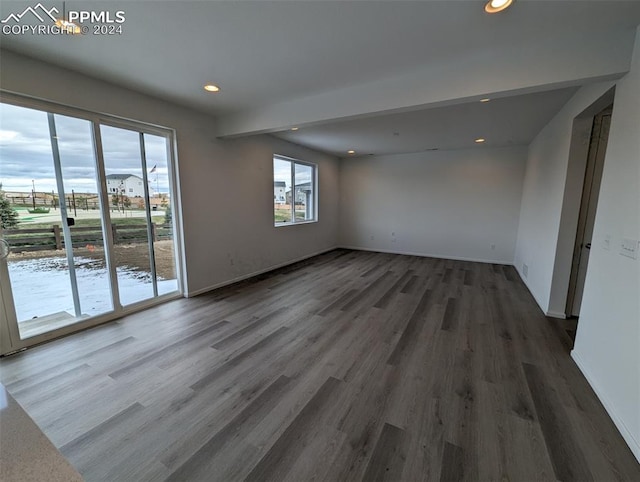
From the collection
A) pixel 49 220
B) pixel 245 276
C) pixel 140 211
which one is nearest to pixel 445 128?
pixel 245 276

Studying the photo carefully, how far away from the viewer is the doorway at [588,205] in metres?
2.90

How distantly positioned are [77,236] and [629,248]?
471cm

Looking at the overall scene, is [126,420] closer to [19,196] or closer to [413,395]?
[413,395]

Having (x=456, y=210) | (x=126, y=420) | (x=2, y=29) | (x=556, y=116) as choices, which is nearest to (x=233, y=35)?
(x=2, y=29)

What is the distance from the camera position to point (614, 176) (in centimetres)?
201

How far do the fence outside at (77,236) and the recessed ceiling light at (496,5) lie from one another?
12.9 ft

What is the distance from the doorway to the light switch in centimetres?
135

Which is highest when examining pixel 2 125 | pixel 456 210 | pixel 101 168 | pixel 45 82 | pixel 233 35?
pixel 233 35

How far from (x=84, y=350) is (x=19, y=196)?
151 cm

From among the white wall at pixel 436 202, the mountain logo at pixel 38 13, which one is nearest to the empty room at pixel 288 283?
the mountain logo at pixel 38 13

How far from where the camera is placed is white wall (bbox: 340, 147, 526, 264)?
584 centimetres

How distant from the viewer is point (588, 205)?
9.91 ft

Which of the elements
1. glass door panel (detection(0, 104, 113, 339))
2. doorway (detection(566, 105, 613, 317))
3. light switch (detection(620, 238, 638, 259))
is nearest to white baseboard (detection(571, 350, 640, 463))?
light switch (detection(620, 238, 638, 259))

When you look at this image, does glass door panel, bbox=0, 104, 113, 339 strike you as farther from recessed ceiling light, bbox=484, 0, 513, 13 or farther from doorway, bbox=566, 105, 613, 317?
doorway, bbox=566, 105, 613, 317
